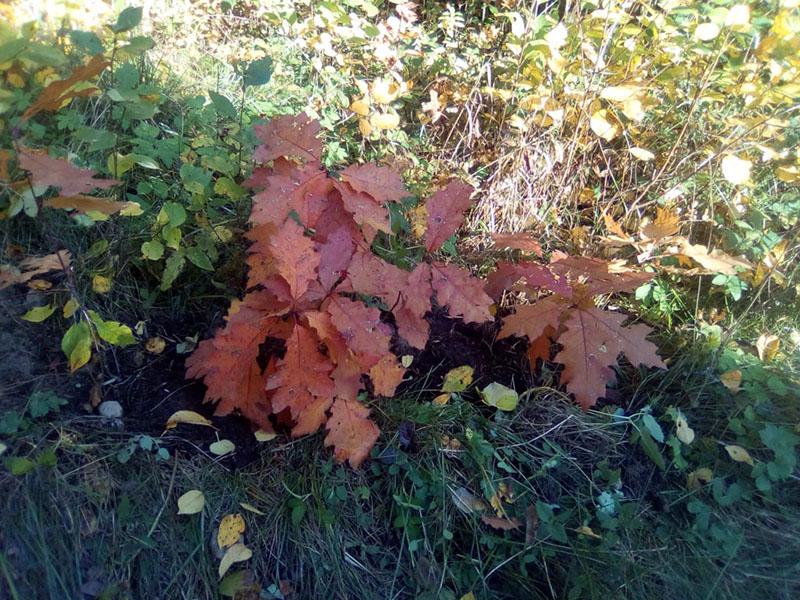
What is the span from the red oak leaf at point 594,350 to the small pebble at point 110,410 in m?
1.32

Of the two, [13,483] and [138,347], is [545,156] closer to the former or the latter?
[138,347]

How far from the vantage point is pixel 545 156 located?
2529 mm

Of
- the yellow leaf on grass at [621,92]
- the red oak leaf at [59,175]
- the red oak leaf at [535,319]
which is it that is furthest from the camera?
the yellow leaf on grass at [621,92]

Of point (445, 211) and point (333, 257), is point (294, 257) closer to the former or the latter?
point (333, 257)

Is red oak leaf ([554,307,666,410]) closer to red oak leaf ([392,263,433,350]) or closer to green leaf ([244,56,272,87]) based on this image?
red oak leaf ([392,263,433,350])

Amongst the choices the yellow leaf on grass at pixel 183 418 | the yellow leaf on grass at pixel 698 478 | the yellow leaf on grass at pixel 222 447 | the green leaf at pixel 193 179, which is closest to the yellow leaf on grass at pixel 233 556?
the yellow leaf on grass at pixel 222 447

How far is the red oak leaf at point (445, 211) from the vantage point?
6.22 feet

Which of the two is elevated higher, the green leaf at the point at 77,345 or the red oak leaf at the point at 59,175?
the red oak leaf at the point at 59,175

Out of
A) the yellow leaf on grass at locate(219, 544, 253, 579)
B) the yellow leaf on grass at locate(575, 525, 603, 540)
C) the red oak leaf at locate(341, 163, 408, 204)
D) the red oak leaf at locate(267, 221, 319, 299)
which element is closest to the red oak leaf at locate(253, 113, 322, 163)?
the red oak leaf at locate(341, 163, 408, 204)

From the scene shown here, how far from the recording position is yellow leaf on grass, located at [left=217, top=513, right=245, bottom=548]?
1669 millimetres

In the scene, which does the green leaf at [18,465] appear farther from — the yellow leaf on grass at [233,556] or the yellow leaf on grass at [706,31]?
the yellow leaf on grass at [706,31]

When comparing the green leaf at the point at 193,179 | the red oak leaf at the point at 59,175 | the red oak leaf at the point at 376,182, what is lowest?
the green leaf at the point at 193,179

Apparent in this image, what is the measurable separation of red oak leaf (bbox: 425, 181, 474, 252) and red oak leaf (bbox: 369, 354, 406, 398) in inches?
14.7

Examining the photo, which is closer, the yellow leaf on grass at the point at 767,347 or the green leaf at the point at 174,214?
the green leaf at the point at 174,214
